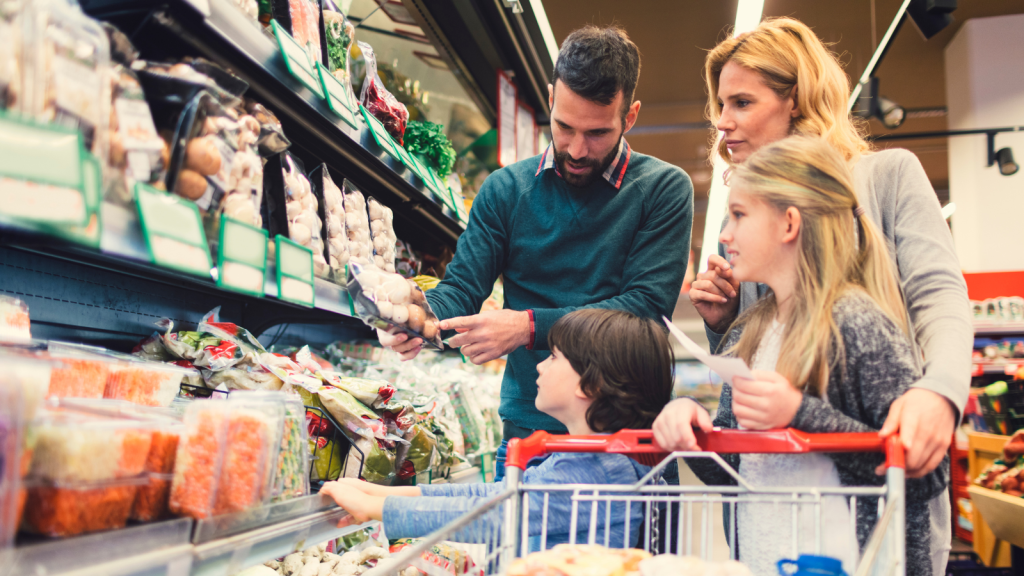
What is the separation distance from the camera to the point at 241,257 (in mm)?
1104

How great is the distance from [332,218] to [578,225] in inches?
25.8

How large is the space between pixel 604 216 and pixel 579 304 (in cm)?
25

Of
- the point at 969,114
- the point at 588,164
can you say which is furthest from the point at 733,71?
the point at 969,114

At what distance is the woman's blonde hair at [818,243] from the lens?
3.70 feet

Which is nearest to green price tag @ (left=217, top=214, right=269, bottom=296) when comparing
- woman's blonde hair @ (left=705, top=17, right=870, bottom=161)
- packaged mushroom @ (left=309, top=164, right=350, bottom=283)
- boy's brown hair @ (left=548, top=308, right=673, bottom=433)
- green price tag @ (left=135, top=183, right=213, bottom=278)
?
green price tag @ (left=135, top=183, right=213, bottom=278)

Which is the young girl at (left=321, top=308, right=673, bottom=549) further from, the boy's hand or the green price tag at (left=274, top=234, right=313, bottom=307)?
the green price tag at (left=274, top=234, right=313, bottom=307)

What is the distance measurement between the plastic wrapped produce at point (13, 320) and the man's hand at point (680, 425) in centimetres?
97

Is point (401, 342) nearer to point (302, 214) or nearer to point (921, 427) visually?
point (302, 214)

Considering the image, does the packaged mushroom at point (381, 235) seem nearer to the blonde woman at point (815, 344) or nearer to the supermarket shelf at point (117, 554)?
the blonde woman at point (815, 344)

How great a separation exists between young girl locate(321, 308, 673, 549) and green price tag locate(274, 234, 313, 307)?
36 cm

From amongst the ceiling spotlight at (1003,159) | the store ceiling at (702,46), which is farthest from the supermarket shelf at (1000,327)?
the store ceiling at (702,46)

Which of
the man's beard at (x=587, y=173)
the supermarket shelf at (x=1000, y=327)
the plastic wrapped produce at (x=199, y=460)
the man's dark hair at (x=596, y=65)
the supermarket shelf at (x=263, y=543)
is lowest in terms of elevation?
the supermarket shelf at (x=263, y=543)

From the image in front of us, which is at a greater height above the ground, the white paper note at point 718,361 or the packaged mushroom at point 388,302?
the packaged mushroom at point 388,302

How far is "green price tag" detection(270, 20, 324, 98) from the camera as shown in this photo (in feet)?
4.59
